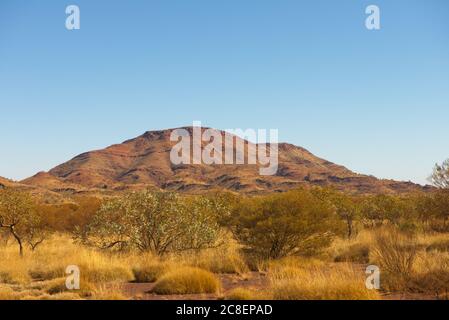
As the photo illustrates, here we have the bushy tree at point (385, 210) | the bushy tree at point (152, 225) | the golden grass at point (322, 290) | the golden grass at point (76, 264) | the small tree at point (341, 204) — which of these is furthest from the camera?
the bushy tree at point (385, 210)

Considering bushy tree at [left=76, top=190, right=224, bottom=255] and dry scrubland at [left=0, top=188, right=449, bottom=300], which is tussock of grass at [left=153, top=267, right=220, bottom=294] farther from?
bushy tree at [left=76, top=190, right=224, bottom=255]

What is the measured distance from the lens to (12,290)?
12.5 metres

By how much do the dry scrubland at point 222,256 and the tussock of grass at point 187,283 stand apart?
1.0 inches

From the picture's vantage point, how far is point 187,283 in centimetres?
1209

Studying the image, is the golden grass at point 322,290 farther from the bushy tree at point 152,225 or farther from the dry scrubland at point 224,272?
the bushy tree at point 152,225

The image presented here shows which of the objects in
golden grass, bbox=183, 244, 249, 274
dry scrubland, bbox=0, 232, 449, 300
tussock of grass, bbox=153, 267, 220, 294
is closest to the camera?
dry scrubland, bbox=0, 232, 449, 300

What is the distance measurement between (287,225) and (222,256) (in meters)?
2.78

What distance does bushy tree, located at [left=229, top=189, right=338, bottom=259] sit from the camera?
16.9 meters

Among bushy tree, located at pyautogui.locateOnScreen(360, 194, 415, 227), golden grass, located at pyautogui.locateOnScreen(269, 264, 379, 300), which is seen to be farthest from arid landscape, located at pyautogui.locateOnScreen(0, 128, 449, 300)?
bushy tree, located at pyautogui.locateOnScreen(360, 194, 415, 227)

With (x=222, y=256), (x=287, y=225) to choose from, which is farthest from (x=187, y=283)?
(x=287, y=225)

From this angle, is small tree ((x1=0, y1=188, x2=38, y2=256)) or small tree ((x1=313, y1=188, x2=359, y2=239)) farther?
small tree ((x1=313, y1=188, x2=359, y2=239))

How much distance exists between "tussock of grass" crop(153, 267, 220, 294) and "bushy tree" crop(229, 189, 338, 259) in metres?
5.06

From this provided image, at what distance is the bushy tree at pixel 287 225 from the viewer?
16.9 meters

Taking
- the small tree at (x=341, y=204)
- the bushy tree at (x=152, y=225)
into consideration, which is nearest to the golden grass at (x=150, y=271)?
the bushy tree at (x=152, y=225)
